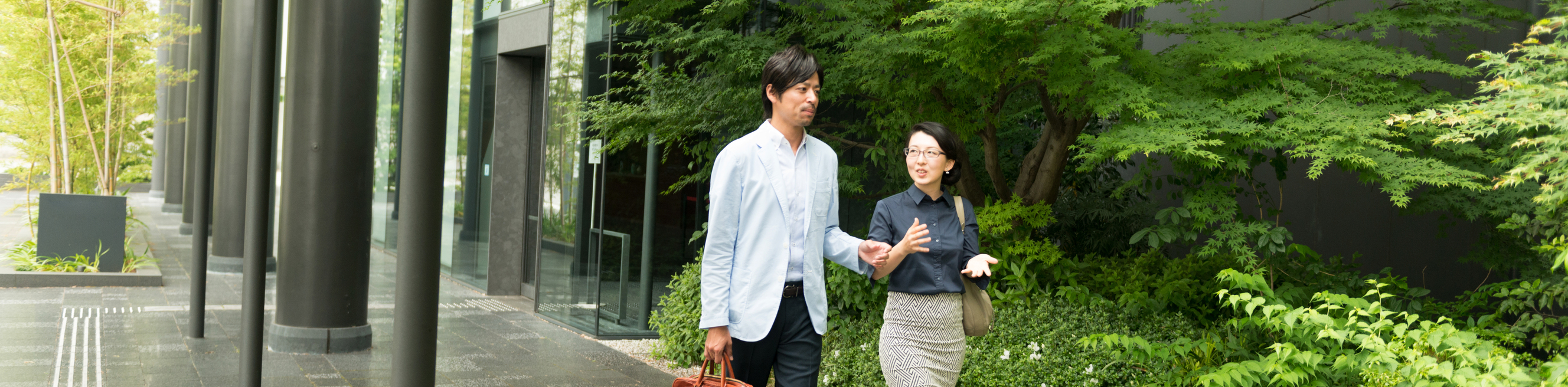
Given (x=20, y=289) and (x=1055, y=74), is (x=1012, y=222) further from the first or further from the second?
(x=20, y=289)

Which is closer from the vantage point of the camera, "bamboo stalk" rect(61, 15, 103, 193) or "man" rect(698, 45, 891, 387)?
"man" rect(698, 45, 891, 387)

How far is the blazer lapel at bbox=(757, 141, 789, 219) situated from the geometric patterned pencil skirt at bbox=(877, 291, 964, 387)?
766 millimetres

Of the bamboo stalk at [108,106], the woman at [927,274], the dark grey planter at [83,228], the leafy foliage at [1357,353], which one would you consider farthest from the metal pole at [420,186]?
the bamboo stalk at [108,106]

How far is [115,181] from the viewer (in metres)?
12.9

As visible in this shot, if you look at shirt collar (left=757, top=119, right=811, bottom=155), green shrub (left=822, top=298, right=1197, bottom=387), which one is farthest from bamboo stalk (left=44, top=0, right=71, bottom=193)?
shirt collar (left=757, top=119, right=811, bottom=155)

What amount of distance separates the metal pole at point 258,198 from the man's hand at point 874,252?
114 inches

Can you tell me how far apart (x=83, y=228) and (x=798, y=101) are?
10862 millimetres

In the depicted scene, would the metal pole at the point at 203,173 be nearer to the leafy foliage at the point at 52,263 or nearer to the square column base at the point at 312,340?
the square column base at the point at 312,340

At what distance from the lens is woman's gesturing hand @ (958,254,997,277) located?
319 centimetres

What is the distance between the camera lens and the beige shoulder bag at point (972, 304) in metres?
3.43

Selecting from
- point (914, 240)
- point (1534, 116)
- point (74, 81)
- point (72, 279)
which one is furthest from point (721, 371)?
point (74, 81)

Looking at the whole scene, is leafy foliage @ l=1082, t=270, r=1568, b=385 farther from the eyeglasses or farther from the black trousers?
the black trousers

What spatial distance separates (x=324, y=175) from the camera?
656 cm

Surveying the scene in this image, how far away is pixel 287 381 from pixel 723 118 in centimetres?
304
